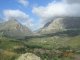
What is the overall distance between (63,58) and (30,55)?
13462 mm

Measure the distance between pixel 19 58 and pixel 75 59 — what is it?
14176 mm

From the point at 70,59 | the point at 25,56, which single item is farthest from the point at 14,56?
the point at 70,59

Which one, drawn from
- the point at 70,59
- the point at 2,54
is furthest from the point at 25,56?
the point at 70,59

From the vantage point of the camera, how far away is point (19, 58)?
43969mm

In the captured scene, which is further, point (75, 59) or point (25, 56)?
point (75, 59)

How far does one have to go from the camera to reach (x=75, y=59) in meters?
51.8

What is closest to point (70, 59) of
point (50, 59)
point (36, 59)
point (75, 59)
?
point (75, 59)

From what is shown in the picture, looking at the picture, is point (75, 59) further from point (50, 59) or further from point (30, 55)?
point (30, 55)

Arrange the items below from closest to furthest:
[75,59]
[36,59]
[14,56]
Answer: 1. [36,59]
2. [14,56]
3. [75,59]

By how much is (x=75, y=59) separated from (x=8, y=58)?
14.9 metres

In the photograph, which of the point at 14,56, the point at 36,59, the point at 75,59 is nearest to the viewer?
the point at 36,59

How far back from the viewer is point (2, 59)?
4788 cm

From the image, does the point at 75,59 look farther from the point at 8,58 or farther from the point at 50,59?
the point at 8,58

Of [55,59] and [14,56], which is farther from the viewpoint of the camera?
[55,59]
